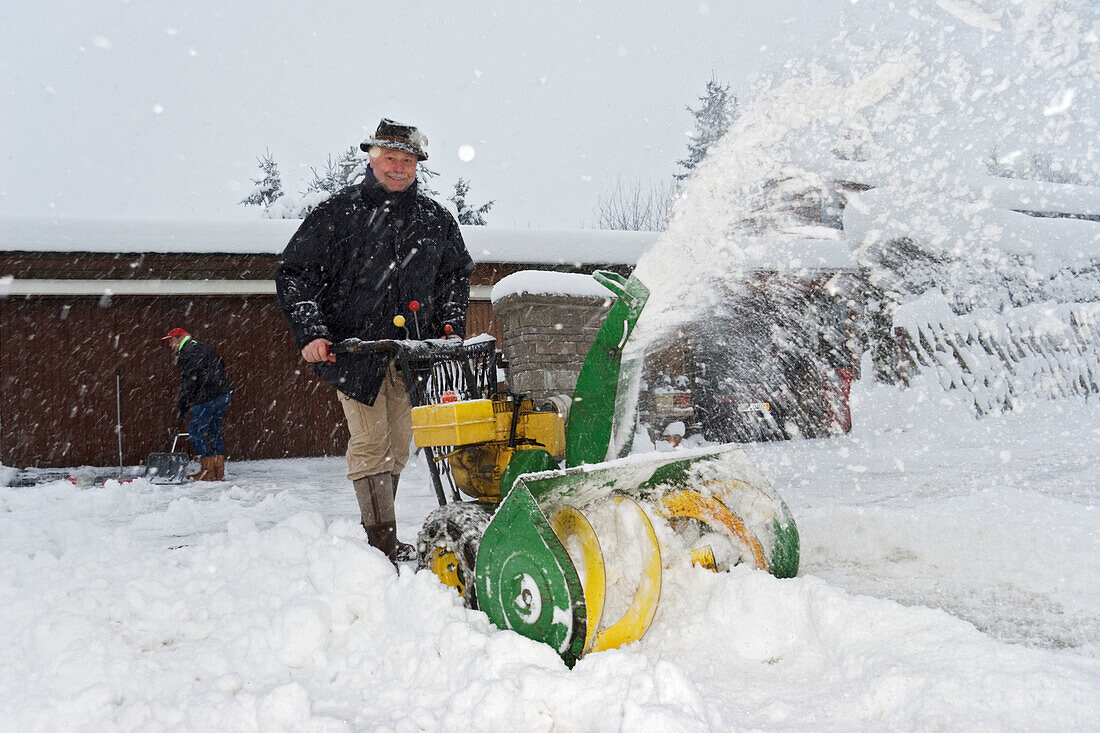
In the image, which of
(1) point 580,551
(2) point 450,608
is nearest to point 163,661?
(2) point 450,608

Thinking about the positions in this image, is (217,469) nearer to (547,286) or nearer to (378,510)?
(547,286)

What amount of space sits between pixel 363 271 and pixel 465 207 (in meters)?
20.0

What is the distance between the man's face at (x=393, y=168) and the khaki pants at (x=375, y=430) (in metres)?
0.89

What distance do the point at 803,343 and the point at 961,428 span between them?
253cm

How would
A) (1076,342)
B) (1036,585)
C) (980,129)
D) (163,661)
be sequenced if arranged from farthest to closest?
(1076,342), (980,129), (1036,585), (163,661)

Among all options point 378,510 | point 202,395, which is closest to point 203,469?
point 202,395

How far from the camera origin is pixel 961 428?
25.6 ft

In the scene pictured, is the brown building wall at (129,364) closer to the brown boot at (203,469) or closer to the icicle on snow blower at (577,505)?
Answer: the brown boot at (203,469)

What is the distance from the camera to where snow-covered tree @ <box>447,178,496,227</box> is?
877 inches

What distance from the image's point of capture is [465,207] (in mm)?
A: 22969

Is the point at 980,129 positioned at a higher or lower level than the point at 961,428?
higher

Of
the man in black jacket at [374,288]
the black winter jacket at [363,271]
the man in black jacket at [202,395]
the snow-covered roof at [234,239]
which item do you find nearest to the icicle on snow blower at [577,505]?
the man in black jacket at [374,288]

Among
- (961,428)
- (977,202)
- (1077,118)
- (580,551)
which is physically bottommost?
(961,428)

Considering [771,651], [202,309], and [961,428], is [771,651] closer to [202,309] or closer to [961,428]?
[961,428]
